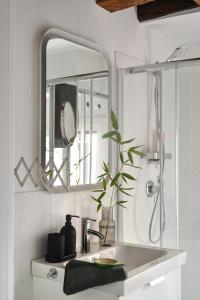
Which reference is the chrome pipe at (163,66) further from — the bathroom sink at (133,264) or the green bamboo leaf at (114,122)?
the bathroom sink at (133,264)

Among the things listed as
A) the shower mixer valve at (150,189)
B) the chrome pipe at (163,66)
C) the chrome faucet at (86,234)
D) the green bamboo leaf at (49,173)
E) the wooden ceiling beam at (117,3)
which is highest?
the wooden ceiling beam at (117,3)

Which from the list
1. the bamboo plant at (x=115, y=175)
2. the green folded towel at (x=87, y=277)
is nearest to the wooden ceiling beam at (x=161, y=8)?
the bamboo plant at (x=115, y=175)

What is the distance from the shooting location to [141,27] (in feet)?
9.69

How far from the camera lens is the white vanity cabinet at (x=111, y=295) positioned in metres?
1.76

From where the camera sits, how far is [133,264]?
7.47 ft

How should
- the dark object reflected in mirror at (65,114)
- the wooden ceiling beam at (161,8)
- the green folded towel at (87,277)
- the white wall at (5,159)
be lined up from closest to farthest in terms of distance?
1. the green folded towel at (87,277)
2. the white wall at (5,159)
3. the dark object reflected in mirror at (65,114)
4. the wooden ceiling beam at (161,8)

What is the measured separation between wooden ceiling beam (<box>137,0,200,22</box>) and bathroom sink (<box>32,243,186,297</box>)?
162cm

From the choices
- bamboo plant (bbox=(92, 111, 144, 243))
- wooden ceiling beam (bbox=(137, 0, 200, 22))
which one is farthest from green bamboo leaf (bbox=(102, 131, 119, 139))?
wooden ceiling beam (bbox=(137, 0, 200, 22))

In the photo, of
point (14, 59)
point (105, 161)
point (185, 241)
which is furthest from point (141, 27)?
point (185, 241)

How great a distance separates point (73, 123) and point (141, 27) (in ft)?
3.79

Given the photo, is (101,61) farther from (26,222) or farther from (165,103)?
(26,222)

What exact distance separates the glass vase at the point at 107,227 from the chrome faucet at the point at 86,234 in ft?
0.35

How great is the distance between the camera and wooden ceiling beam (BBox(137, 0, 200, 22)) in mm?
2666

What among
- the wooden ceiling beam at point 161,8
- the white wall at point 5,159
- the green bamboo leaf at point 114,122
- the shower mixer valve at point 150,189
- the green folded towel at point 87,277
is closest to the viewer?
the green folded towel at point 87,277
